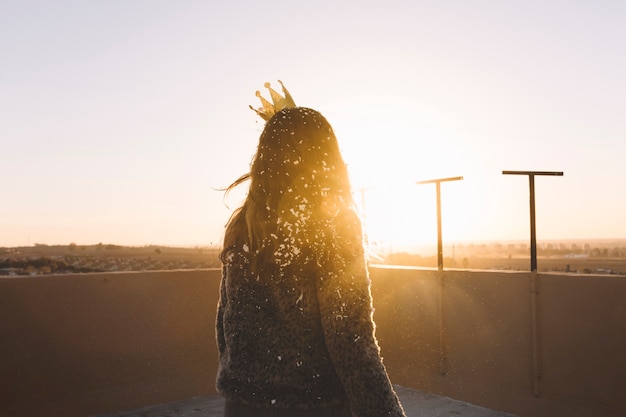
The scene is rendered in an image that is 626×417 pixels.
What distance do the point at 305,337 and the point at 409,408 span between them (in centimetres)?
370

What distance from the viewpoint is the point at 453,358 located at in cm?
504

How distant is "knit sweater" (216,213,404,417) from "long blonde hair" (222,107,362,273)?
1.3 inches

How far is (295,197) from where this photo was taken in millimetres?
1498

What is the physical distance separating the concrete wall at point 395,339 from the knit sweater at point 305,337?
3133 millimetres

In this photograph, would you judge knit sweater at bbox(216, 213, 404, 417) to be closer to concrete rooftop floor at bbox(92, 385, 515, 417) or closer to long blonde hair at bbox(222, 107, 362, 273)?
long blonde hair at bbox(222, 107, 362, 273)

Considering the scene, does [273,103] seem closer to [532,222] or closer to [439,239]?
[532,222]

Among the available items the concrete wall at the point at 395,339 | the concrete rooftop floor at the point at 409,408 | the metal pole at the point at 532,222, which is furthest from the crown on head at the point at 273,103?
the concrete rooftop floor at the point at 409,408

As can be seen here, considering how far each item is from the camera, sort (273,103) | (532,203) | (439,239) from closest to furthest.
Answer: (273,103) → (532,203) → (439,239)

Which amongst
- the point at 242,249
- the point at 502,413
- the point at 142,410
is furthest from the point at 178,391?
the point at 242,249

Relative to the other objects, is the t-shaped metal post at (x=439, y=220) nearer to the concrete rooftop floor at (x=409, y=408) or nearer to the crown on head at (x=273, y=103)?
the concrete rooftop floor at (x=409, y=408)

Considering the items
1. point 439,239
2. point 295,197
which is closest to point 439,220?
point 439,239

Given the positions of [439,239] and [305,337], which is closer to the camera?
[305,337]

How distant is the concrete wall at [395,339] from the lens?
4.16 m

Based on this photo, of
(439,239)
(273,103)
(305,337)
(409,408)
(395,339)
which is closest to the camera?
(305,337)
